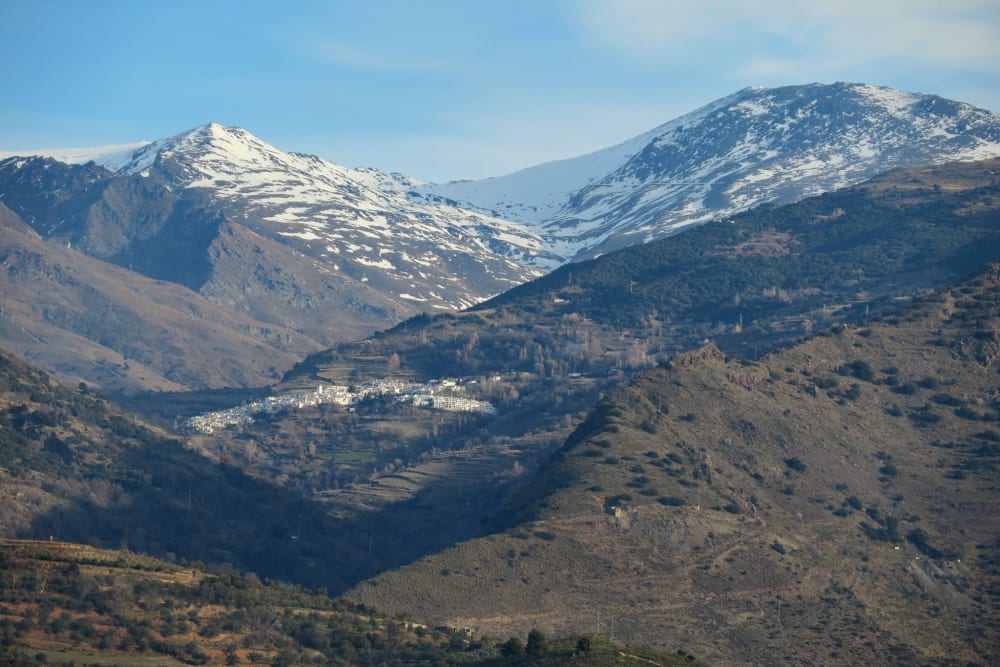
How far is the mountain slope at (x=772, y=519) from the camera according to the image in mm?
137500

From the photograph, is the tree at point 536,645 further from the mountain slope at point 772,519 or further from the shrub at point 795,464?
the shrub at point 795,464

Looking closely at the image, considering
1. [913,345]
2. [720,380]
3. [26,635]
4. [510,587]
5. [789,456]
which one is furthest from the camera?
[913,345]

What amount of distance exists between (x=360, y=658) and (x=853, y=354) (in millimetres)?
101717

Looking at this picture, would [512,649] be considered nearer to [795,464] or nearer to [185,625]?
[185,625]

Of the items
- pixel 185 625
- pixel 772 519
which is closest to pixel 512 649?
pixel 185 625

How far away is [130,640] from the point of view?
102 metres

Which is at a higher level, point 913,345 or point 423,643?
point 913,345

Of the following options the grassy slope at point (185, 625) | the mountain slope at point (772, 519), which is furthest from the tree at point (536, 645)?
the mountain slope at point (772, 519)

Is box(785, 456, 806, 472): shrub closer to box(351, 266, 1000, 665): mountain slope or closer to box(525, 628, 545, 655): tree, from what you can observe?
box(351, 266, 1000, 665): mountain slope

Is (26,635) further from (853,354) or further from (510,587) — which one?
(853,354)

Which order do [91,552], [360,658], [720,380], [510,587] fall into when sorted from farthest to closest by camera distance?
1. [720,380]
2. [510,587]
3. [91,552]
4. [360,658]

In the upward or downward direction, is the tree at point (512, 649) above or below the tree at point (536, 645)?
below

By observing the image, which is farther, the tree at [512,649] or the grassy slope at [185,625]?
the tree at [512,649]

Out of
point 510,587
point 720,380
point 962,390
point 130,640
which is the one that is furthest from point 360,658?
point 962,390
